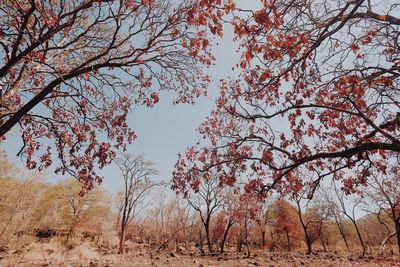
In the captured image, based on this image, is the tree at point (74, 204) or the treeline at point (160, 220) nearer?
the treeline at point (160, 220)

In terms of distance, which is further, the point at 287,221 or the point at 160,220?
the point at 160,220

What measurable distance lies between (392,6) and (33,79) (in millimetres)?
8937

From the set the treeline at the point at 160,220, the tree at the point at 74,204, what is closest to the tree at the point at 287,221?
the treeline at the point at 160,220

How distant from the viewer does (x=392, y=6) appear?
222 inches

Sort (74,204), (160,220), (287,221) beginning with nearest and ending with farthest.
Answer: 1. (74,204)
2. (287,221)
3. (160,220)

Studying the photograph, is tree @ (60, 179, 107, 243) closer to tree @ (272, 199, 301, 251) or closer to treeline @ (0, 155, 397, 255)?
treeline @ (0, 155, 397, 255)

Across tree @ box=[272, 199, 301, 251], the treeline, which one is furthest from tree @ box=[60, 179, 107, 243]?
tree @ box=[272, 199, 301, 251]

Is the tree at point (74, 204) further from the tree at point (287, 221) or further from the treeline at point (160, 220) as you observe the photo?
the tree at point (287, 221)

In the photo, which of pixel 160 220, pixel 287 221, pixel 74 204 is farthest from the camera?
pixel 160 220

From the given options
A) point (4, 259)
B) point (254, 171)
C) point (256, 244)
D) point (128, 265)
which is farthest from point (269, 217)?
point (254, 171)

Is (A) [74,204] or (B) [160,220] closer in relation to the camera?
(A) [74,204]

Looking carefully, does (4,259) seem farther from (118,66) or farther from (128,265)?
(118,66)

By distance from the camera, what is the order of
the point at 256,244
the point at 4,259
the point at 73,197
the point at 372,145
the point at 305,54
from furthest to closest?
the point at 256,244, the point at 73,197, the point at 4,259, the point at 305,54, the point at 372,145

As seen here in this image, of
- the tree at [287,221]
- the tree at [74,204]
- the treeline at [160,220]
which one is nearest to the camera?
the treeline at [160,220]
